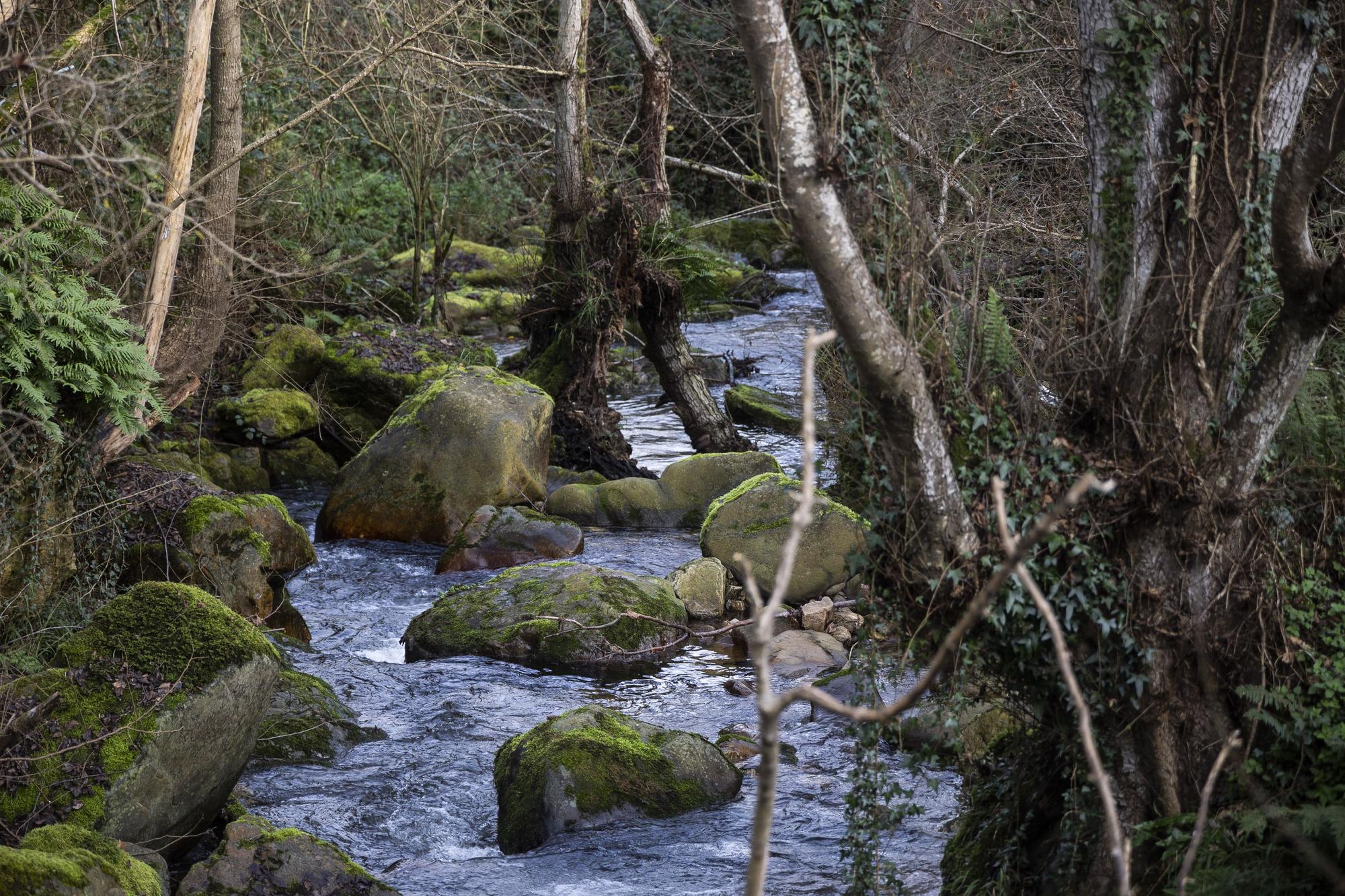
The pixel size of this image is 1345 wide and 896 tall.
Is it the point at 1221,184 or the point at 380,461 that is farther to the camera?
the point at 380,461

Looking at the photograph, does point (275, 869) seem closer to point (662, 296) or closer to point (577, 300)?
point (577, 300)

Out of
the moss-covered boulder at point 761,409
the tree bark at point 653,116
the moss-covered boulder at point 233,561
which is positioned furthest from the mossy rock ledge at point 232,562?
the moss-covered boulder at point 761,409

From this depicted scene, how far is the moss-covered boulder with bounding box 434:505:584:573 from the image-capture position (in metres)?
11.0

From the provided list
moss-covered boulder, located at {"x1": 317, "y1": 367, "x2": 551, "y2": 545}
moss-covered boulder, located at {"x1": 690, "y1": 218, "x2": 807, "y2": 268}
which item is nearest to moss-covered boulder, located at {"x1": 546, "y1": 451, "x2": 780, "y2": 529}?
moss-covered boulder, located at {"x1": 317, "y1": 367, "x2": 551, "y2": 545}

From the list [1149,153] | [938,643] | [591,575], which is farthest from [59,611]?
[1149,153]

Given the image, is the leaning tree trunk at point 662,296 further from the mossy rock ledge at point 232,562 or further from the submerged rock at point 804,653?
the mossy rock ledge at point 232,562

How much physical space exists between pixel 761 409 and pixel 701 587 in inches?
249

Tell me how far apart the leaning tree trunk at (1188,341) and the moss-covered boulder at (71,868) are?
169 inches

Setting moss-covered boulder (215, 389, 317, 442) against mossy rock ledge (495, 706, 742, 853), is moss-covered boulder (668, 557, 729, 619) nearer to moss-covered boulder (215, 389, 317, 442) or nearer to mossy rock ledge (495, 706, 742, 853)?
mossy rock ledge (495, 706, 742, 853)

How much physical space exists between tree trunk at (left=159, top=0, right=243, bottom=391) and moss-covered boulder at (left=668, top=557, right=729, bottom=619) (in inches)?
194

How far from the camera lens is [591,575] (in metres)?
9.55

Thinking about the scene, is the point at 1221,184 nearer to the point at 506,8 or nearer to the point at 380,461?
the point at 380,461

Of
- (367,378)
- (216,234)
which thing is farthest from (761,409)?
(216,234)

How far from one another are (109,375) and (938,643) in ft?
19.4
